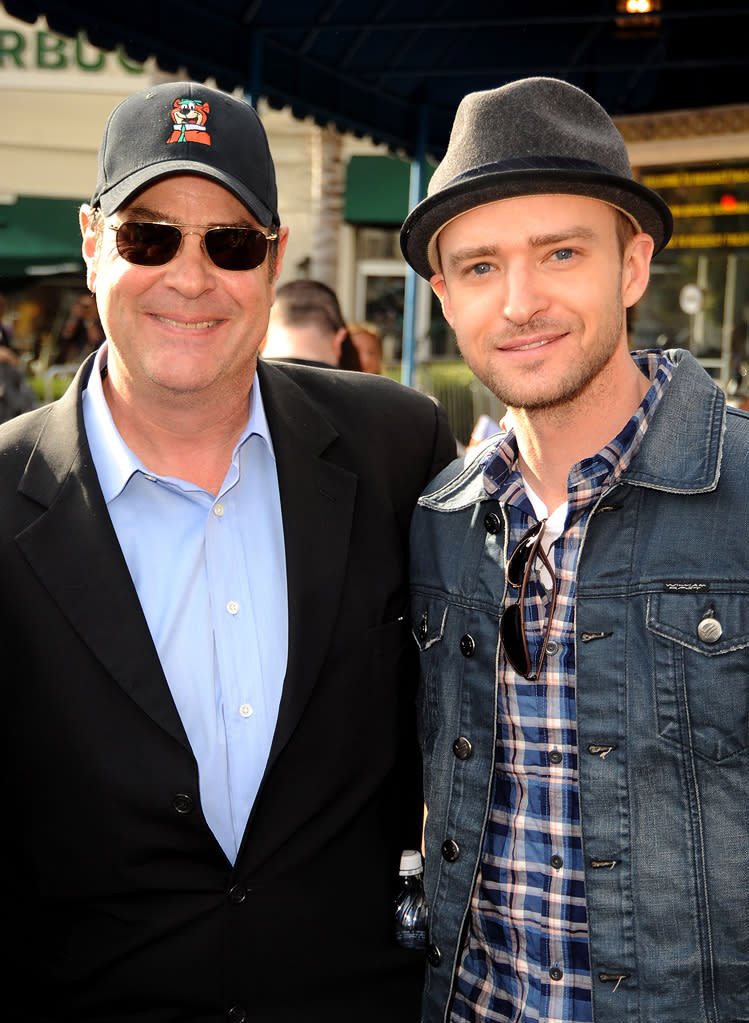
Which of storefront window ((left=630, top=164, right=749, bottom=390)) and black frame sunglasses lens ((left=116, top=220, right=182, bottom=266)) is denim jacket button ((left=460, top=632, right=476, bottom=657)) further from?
storefront window ((left=630, top=164, right=749, bottom=390))

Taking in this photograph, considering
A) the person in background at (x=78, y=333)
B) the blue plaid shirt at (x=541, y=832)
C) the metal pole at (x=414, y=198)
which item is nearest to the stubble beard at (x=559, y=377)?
the blue plaid shirt at (x=541, y=832)

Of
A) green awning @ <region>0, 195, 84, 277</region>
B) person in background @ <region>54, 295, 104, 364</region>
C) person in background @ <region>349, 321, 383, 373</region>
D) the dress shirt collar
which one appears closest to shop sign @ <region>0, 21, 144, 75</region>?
green awning @ <region>0, 195, 84, 277</region>

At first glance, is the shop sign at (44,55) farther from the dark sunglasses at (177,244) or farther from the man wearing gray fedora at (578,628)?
the man wearing gray fedora at (578,628)

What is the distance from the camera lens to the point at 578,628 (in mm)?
2305

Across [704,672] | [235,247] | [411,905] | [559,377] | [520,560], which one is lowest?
[411,905]

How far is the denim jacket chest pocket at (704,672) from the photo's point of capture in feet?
7.18

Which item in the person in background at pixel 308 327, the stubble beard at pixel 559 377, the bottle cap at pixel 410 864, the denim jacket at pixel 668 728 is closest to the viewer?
the denim jacket at pixel 668 728

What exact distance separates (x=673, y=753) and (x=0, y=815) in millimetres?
1470

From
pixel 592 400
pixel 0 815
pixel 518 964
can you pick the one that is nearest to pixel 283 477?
pixel 592 400

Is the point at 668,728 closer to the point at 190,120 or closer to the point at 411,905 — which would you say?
the point at 411,905

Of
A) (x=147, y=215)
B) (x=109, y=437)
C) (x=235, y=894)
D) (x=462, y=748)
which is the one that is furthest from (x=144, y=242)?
(x=235, y=894)

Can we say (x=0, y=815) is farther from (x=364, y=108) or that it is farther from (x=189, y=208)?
(x=364, y=108)

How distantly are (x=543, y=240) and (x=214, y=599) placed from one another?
108 cm

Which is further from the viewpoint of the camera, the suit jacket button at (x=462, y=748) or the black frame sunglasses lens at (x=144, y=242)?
the black frame sunglasses lens at (x=144, y=242)
